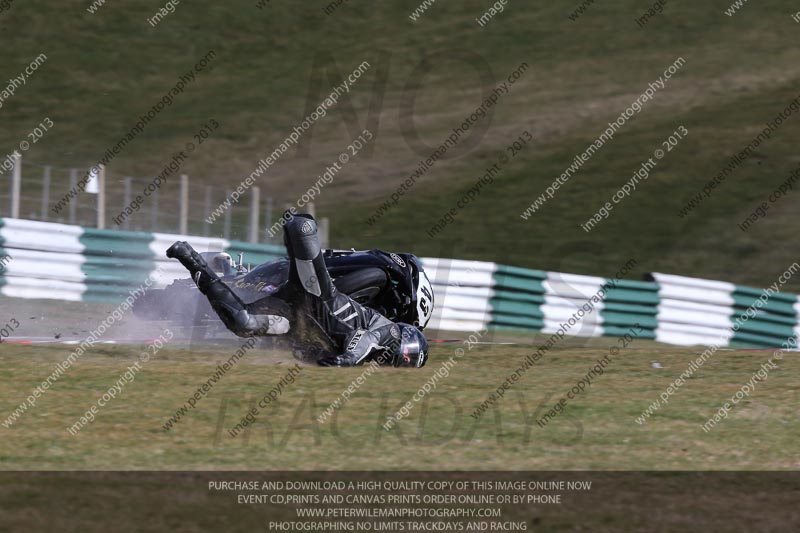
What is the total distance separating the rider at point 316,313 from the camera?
9539mm

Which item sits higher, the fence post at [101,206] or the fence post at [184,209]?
the fence post at [184,209]

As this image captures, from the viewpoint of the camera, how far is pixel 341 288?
10.6m

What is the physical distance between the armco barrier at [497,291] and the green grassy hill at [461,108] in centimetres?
484

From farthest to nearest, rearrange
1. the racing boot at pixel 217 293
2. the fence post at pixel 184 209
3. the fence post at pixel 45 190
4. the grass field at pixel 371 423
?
1. the fence post at pixel 184 209
2. the fence post at pixel 45 190
3. the racing boot at pixel 217 293
4. the grass field at pixel 371 423

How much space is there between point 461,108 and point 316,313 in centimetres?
2437

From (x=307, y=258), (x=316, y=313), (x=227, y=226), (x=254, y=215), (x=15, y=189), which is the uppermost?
(x=254, y=215)

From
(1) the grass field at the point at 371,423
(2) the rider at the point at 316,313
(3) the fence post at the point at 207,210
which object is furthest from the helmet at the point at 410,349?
(3) the fence post at the point at 207,210

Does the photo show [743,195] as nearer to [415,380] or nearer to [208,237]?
[208,237]

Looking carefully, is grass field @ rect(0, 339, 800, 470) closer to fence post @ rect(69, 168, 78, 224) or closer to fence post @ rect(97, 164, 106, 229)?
fence post @ rect(97, 164, 106, 229)

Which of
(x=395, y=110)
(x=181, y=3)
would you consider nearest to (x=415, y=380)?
(x=395, y=110)

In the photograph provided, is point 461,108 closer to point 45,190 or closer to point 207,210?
point 207,210

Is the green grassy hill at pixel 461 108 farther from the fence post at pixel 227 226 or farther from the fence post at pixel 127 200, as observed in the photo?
the fence post at pixel 127 200

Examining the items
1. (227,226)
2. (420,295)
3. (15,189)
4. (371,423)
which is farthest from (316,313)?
(227,226)

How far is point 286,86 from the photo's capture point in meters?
34.0
